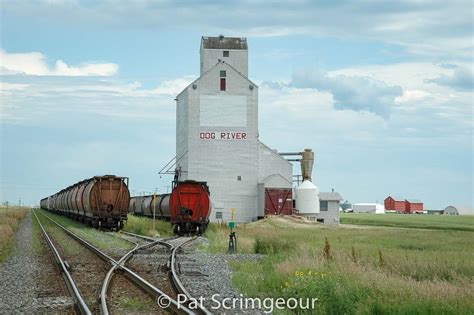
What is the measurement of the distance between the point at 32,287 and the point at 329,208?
60.4 meters

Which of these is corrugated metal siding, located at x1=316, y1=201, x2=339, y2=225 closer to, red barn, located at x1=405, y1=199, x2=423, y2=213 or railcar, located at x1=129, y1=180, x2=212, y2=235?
railcar, located at x1=129, y1=180, x2=212, y2=235

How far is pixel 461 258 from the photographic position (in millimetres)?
22328

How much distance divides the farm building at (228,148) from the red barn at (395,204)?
120066 millimetres

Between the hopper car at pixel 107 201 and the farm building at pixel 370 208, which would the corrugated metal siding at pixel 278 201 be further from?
the farm building at pixel 370 208

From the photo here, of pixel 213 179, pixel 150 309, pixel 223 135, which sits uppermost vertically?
pixel 223 135

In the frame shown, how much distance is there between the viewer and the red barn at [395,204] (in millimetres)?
180150

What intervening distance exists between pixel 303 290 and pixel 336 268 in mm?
3232

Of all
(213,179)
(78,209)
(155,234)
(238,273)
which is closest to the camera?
(238,273)

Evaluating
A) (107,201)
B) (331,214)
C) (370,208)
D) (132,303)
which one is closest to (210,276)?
(132,303)

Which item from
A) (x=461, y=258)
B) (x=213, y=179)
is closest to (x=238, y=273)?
(x=461, y=258)

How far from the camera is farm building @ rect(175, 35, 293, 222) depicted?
64000mm

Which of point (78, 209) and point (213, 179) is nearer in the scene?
point (78, 209)

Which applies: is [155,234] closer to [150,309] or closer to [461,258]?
[461,258]

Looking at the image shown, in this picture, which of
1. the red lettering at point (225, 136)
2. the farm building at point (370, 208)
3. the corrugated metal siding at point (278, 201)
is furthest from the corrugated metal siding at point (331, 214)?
the farm building at point (370, 208)
